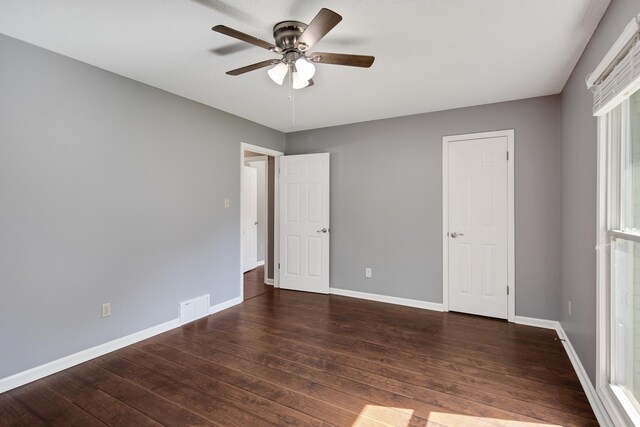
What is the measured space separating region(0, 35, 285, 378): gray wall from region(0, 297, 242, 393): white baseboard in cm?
5

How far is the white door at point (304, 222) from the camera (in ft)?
14.7

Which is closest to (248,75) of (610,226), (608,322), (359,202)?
(359,202)

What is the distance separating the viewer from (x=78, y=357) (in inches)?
96.5

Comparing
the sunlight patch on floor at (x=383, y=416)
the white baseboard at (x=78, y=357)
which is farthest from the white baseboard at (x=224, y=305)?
the sunlight patch on floor at (x=383, y=416)

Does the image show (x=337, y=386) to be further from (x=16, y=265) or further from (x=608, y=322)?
(x=16, y=265)

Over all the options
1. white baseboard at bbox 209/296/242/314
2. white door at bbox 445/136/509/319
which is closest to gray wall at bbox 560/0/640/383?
white door at bbox 445/136/509/319

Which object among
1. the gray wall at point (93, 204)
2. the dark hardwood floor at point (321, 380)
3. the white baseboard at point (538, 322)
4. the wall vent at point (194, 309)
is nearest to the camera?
the dark hardwood floor at point (321, 380)

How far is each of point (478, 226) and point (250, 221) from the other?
165 inches

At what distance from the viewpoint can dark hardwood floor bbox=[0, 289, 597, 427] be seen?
1851mm

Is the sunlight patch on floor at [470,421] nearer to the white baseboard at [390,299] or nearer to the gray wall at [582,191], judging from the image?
the gray wall at [582,191]

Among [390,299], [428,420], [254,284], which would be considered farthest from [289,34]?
[254,284]

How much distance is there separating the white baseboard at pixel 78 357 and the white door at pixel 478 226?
3249 mm

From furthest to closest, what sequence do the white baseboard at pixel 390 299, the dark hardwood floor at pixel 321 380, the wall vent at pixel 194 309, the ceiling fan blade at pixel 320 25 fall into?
the white baseboard at pixel 390 299 < the wall vent at pixel 194 309 < the dark hardwood floor at pixel 321 380 < the ceiling fan blade at pixel 320 25

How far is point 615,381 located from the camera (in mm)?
1717
